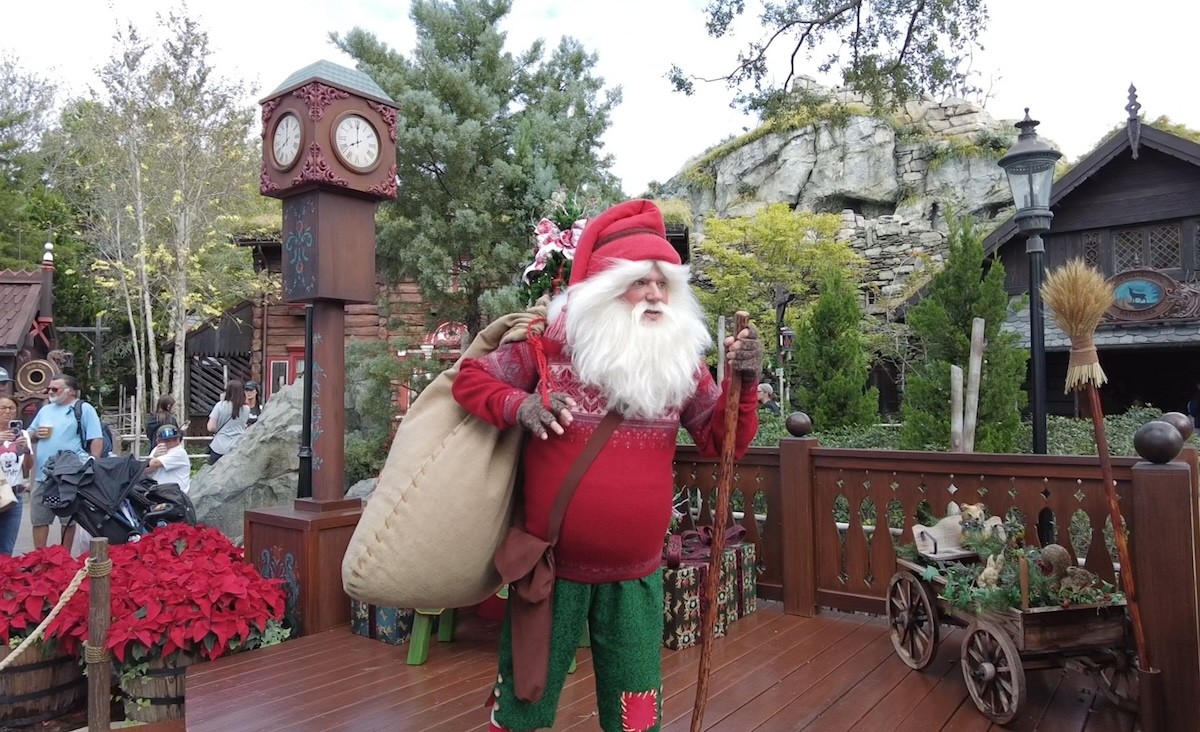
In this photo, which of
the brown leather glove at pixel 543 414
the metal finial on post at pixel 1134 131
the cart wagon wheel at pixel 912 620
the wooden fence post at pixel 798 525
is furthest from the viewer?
the metal finial on post at pixel 1134 131

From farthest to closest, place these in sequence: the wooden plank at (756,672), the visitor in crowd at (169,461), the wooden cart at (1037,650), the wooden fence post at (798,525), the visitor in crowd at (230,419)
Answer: the visitor in crowd at (230,419), the visitor in crowd at (169,461), the wooden fence post at (798,525), the wooden plank at (756,672), the wooden cart at (1037,650)

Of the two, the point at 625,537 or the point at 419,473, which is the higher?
the point at 419,473

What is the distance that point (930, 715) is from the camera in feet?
8.98

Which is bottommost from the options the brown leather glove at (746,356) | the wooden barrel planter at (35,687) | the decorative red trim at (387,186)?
the wooden barrel planter at (35,687)

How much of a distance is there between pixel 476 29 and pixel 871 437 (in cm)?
700

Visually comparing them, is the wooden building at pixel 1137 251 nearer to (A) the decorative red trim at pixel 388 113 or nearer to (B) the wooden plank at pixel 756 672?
(B) the wooden plank at pixel 756 672

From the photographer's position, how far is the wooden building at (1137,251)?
36.9 feet

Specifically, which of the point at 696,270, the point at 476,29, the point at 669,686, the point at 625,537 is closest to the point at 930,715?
the point at 669,686

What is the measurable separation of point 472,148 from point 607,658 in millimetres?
6425

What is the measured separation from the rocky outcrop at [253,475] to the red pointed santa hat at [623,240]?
5446 millimetres

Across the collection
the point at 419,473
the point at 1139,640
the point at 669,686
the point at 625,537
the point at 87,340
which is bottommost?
the point at 669,686

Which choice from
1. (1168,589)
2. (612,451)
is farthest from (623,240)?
(1168,589)

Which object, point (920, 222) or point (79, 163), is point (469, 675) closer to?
point (920, 222)

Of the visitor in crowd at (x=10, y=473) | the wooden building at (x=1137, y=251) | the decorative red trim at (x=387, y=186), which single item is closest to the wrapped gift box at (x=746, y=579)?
the decorative red trim at (x=387, y=186)
